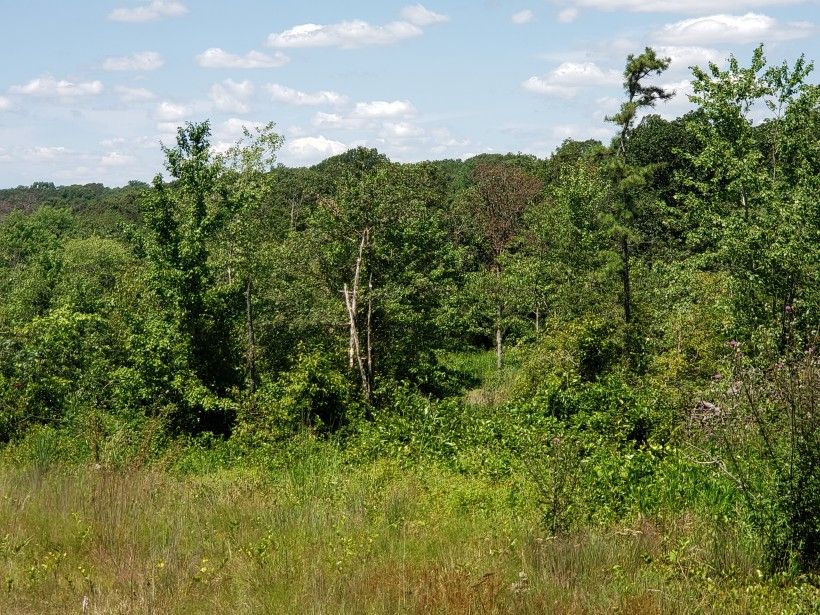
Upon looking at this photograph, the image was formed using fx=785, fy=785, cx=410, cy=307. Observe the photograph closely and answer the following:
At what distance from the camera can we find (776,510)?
5.05 m

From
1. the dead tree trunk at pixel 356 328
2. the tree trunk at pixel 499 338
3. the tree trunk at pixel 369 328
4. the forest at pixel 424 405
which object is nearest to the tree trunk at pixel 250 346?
the forest at pixel 424 405

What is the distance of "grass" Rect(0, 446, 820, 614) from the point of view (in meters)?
4.41

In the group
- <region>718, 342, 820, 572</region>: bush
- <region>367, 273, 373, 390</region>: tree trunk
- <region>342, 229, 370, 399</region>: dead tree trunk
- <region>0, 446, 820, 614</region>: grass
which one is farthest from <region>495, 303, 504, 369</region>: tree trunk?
<region>718, 342, 820, 572</region>: bush

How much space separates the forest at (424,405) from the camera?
4.94m

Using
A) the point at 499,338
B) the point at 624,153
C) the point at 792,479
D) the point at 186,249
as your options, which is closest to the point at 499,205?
the point at 499,338

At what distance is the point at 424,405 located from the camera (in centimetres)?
1756

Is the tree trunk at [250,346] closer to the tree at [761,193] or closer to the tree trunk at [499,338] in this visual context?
the tree at [761,193]

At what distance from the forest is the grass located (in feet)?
0.09

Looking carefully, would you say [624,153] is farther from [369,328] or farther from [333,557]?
[333,557]

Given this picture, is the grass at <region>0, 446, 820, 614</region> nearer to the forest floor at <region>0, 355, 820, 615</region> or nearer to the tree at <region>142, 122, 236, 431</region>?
the forest floor at <region>0, 355, 820, 615</region>

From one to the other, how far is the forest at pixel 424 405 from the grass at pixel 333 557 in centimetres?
3

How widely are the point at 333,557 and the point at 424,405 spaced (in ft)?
41.0

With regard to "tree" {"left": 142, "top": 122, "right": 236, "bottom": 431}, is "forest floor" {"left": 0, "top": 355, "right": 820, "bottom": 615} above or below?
below

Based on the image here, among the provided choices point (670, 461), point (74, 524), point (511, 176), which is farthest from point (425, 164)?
point (74, 524)
